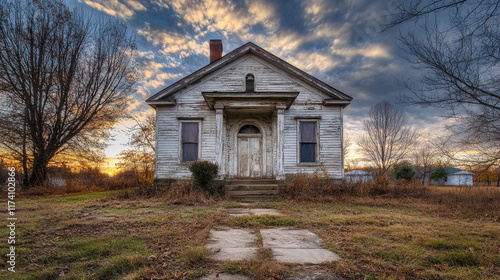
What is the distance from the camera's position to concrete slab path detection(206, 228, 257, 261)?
3133 mm

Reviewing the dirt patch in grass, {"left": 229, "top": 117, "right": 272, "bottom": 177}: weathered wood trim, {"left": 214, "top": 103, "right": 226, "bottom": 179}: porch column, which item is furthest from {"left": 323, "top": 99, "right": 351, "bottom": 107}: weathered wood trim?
the dirt patch in grass

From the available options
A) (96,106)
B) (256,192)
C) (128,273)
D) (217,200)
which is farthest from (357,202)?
(96,106)

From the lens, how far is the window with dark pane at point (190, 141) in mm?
12172

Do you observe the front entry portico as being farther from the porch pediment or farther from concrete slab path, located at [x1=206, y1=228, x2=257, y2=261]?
concrete slab path, located at [x1=206, y1=228, x2=257, y2=261]

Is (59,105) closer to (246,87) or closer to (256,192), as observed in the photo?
(246,87)

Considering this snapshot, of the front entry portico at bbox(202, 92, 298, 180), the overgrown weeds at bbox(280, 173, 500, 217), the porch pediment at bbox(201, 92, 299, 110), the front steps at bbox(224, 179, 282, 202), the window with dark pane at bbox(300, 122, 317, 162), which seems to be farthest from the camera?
the front entry portico at bbox(202, 92, 298, 180)

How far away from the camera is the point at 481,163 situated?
873 centimetres

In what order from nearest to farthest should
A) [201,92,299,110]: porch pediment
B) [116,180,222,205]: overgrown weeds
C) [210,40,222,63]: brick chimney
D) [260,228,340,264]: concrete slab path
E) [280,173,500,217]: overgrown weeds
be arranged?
[260,228,340,264]: concrete slab path, [280,173,500,217]: overgrown weeds, [116,180,222,205]: overgrown weeds, [201,92,299,110]: porch pediment, [210,40,222,63]: brick chimney

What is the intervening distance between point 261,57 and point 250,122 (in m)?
3.36

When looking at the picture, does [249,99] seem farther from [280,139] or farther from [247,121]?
[280,139]

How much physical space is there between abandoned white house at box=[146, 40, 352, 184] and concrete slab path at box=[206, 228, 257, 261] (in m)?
7.41

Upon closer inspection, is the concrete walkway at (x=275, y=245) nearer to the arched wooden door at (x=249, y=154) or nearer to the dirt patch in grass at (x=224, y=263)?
the dirt patch in grass at (x=224, y=263)

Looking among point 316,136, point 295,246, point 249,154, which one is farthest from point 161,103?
point 295,246

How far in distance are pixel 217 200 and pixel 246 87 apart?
607 cm
